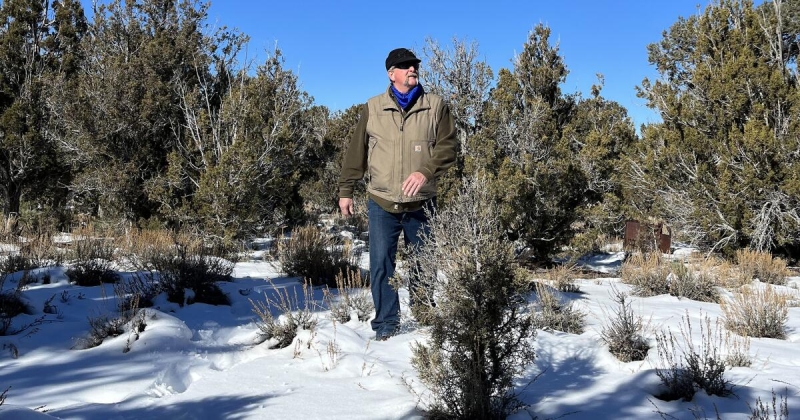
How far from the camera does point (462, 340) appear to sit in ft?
6.92

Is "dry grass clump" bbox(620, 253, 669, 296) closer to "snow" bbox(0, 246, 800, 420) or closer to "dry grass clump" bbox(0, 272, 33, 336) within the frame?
"snow" bbox(0, 246, 800, 420)

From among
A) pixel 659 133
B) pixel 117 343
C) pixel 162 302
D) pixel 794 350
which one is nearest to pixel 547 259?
pixel 659 133

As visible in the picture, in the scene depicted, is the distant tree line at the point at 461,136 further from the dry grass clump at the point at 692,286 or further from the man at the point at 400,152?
the man at the point at 400,152

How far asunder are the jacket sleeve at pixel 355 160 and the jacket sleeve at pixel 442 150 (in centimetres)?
51

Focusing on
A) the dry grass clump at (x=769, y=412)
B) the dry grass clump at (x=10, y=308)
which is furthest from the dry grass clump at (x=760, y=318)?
the dry grass clump at (x=10, y=308)

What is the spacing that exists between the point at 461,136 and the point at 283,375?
8.00 m

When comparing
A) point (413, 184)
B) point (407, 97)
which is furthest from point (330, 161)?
point (413, 184)

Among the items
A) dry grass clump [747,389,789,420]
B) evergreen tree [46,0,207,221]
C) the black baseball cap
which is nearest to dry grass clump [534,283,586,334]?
dry grass clump [747,389,789,420]

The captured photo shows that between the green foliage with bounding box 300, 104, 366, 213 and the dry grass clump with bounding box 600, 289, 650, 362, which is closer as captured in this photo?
the dry grass clump with bounding box 600, 289, 650, 362

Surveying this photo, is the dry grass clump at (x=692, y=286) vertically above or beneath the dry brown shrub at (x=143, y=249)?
beneath

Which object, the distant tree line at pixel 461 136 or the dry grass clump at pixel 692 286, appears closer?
the dry grass clump at pixel 692 286

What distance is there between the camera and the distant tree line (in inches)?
348

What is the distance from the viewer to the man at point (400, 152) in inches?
125

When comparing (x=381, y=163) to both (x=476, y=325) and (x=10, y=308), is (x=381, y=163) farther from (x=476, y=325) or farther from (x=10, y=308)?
(x=10, y=308)
